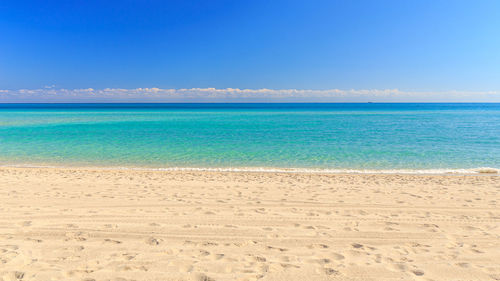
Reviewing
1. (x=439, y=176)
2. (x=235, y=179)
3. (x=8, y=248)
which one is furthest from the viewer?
(x=439, y=176)

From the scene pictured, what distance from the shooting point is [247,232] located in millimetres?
5656

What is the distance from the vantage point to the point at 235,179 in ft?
37.7

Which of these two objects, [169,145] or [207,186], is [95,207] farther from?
[169,145]

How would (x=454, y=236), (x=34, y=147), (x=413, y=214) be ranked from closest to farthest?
(x=454, y=236) → (x=413, y=214) → (x=34, y=147)

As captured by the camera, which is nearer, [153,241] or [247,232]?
[153,241]

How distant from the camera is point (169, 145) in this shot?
21828mm

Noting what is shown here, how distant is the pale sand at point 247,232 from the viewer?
13.7 feet

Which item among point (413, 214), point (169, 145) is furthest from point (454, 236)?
point (169, 145)

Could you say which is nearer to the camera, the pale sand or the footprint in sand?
the pale sand

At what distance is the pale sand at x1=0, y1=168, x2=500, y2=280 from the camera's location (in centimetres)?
418

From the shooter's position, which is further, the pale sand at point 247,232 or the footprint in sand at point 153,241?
the footprint in sand at point 153,241

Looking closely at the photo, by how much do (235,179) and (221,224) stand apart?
5.44 m

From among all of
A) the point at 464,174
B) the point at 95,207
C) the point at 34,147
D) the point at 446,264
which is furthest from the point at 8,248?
the point at 34,147

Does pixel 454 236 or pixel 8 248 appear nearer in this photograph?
pixel 8 248
